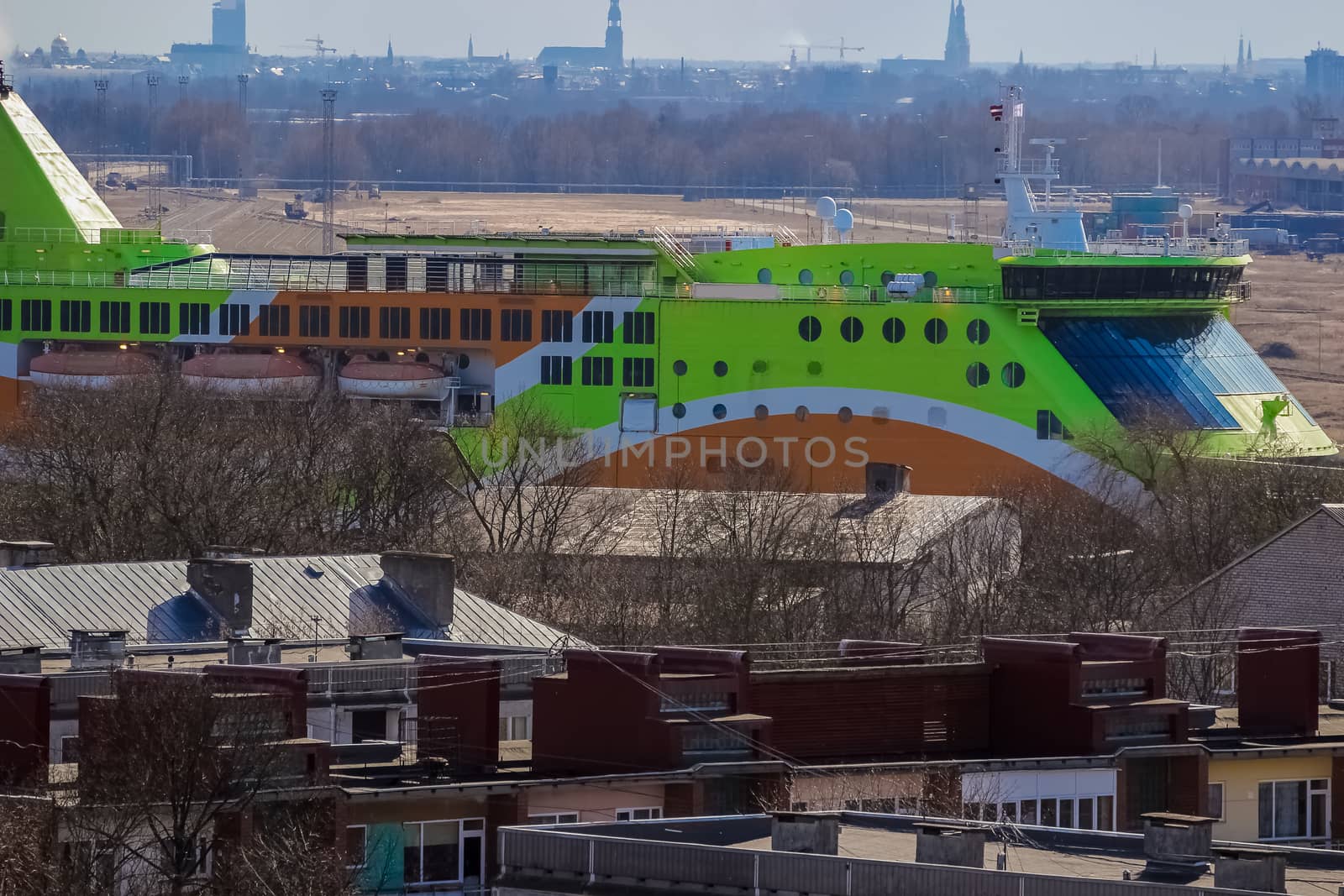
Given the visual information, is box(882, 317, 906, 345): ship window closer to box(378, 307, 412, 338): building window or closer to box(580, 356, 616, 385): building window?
box(580, 356, 616, 385): building window

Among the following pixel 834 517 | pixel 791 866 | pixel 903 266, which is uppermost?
pixel 903 266

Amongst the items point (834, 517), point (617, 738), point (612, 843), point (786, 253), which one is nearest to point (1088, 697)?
point (617, 738)

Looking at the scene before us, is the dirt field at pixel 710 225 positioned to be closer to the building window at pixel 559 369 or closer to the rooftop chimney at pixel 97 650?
the building window at pixel 559 369

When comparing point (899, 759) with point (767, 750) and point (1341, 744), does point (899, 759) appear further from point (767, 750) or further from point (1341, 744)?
point (1341, 744)

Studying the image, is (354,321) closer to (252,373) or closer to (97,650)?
(252,373)

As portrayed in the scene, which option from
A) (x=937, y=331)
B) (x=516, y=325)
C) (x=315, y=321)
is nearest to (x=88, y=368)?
(x=315, y=321)

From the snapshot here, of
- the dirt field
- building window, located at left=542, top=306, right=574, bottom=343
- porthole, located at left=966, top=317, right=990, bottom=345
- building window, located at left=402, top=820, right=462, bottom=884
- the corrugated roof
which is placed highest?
the dirt field

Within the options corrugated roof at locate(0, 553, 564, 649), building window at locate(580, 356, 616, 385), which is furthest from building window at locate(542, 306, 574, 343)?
corrugated roof at locate(0, 553, 564, 649)
